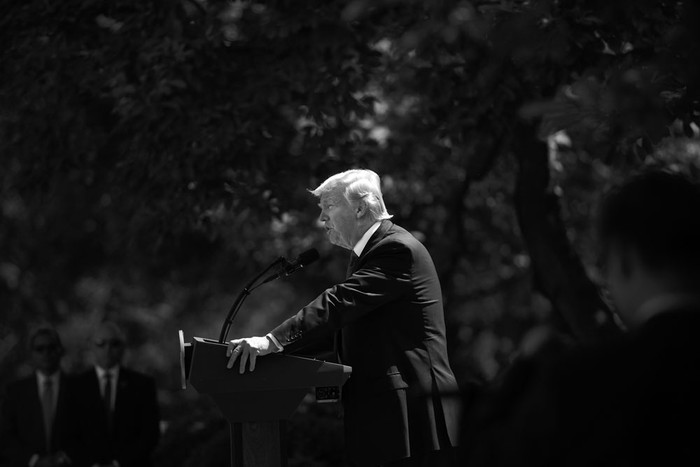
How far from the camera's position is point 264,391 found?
15.8 ft

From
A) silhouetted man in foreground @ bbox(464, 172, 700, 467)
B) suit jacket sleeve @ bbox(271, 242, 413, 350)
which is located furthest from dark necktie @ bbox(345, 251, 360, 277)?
silhouetted man in foreground @ bbox(464, 172, 700, 467)

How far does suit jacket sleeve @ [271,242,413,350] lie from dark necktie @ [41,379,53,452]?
14.1 feet

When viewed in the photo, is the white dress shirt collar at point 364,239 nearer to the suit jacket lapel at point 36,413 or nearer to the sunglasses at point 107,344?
the sunglasses at point 107,344

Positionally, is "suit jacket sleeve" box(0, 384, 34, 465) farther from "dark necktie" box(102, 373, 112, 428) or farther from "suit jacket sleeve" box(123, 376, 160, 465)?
"suit jacket sleeve" box(123, 376, 160, 465)

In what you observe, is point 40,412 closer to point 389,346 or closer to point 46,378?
point 46,378

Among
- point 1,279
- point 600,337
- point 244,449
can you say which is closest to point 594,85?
point 600,337

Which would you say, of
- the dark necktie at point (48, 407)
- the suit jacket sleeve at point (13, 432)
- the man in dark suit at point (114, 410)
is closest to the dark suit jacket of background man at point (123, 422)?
the man in dark suit at point (114, 410)

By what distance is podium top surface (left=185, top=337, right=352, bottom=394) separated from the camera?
4.71 meters

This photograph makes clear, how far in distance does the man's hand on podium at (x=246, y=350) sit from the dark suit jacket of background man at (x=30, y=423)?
4185 millimetres

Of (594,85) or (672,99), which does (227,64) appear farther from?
(594,85)

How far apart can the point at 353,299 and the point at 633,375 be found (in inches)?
115

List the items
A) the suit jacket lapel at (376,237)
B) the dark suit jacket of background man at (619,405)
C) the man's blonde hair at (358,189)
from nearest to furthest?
the dark suit jacket of background man at (619,405) < the suit jacket lapel at (376,237) < the man's blonde hair at (358,189)

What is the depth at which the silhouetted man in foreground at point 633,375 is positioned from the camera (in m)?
Answer: 2.02

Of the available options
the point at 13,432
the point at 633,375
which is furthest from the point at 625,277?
the point at 13,432
